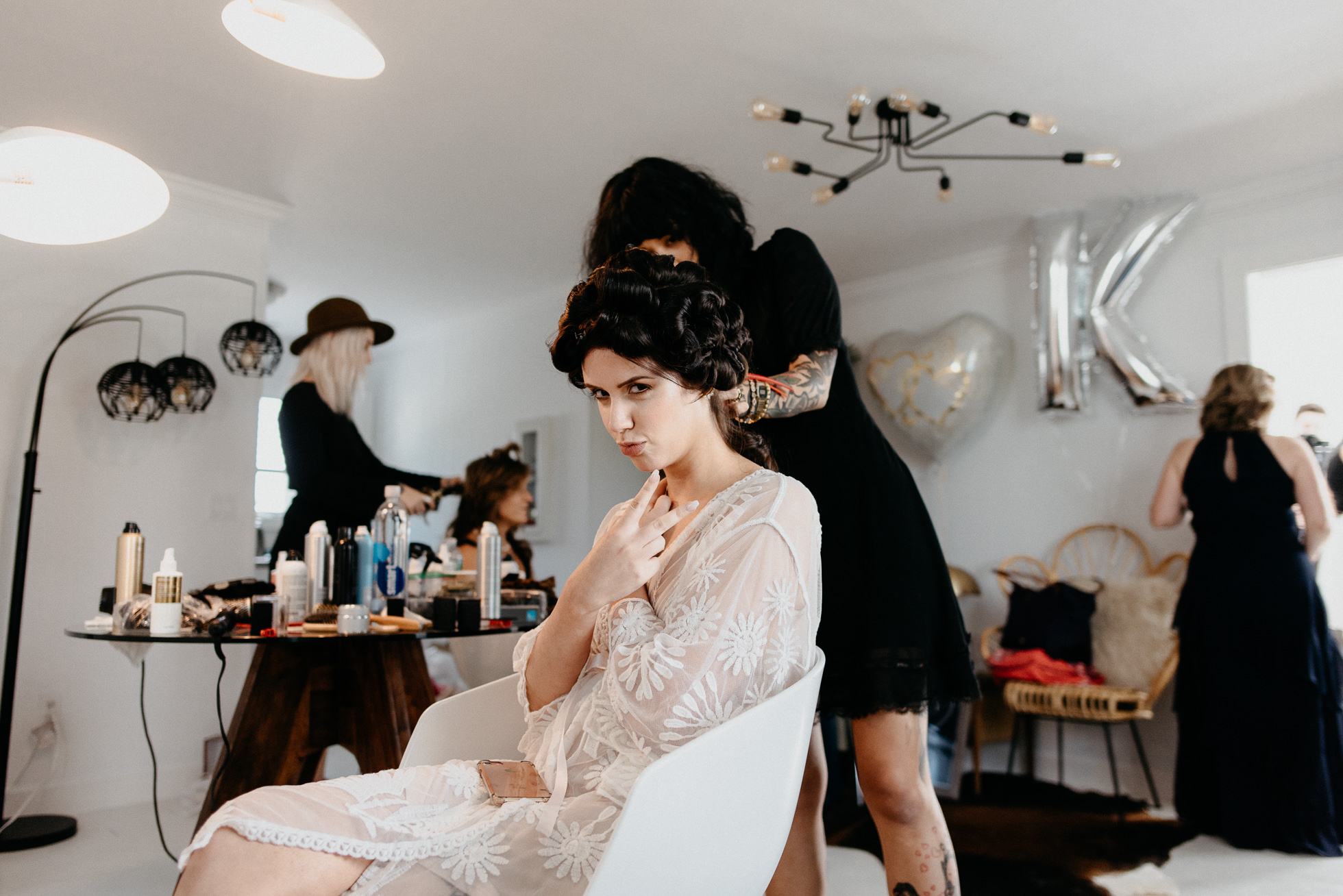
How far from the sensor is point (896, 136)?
316cm

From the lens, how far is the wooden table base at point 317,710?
213cm

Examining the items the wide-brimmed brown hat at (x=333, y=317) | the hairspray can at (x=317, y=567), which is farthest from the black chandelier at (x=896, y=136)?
the hairspray can at (x=317, y=567)

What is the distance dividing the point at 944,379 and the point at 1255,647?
1.74 m

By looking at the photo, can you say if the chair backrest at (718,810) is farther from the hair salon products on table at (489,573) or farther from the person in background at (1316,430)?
the person in background at (1316,430)

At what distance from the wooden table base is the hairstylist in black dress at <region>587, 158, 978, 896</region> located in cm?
110

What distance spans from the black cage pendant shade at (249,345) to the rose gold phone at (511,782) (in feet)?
10.1

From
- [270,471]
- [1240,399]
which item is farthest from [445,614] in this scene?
[270,471]

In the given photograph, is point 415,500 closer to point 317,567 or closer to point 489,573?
point 317,567

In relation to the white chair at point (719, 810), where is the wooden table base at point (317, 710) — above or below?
below

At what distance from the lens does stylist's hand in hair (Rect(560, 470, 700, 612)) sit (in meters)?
1.00

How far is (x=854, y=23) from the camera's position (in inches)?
101

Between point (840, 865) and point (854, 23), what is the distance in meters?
2.56

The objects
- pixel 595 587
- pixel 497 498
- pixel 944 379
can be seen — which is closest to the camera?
pixel 595 587

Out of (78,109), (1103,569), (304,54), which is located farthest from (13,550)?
(1103,569)
